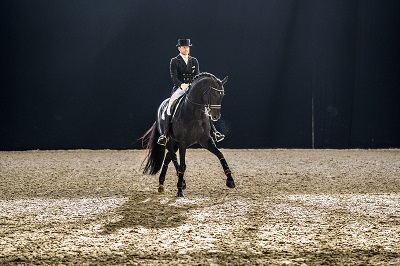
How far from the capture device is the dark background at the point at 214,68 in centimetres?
934

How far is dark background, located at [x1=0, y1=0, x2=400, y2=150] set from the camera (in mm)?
9344

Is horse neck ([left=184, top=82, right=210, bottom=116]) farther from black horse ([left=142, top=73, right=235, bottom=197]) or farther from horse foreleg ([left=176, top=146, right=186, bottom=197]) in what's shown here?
horse foreleg ([left=176, top=146, right=186, bottom=197])

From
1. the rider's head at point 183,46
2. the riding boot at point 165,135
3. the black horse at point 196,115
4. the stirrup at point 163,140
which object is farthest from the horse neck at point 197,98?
the rider's head at point 183,46

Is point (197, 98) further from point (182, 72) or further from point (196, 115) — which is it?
point (182, 72)

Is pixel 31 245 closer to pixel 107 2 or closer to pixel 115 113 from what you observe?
pixel 115 113

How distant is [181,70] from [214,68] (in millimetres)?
4514

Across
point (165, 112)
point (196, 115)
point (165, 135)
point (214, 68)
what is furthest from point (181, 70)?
point (214, 68)

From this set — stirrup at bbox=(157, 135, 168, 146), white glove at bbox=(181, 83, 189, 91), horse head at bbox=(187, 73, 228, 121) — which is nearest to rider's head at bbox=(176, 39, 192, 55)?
white glove at bbox=(181, 83, 189, 91)

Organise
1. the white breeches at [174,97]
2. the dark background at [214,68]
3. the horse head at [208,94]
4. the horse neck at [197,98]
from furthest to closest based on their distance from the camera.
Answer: the dark background at [214,68]
the white breeches at [174,97]
the horse neck at [197,98]
the horse head at [208,94]

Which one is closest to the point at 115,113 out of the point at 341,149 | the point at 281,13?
the point at 281,13

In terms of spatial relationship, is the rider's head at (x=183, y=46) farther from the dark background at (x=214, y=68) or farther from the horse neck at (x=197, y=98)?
the dark background at (x=214, y=68)

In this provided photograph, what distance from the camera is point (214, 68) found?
9.54 m

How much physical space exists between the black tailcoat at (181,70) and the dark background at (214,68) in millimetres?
4345

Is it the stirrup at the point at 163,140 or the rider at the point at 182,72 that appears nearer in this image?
the stirrup at the point at 163,140
